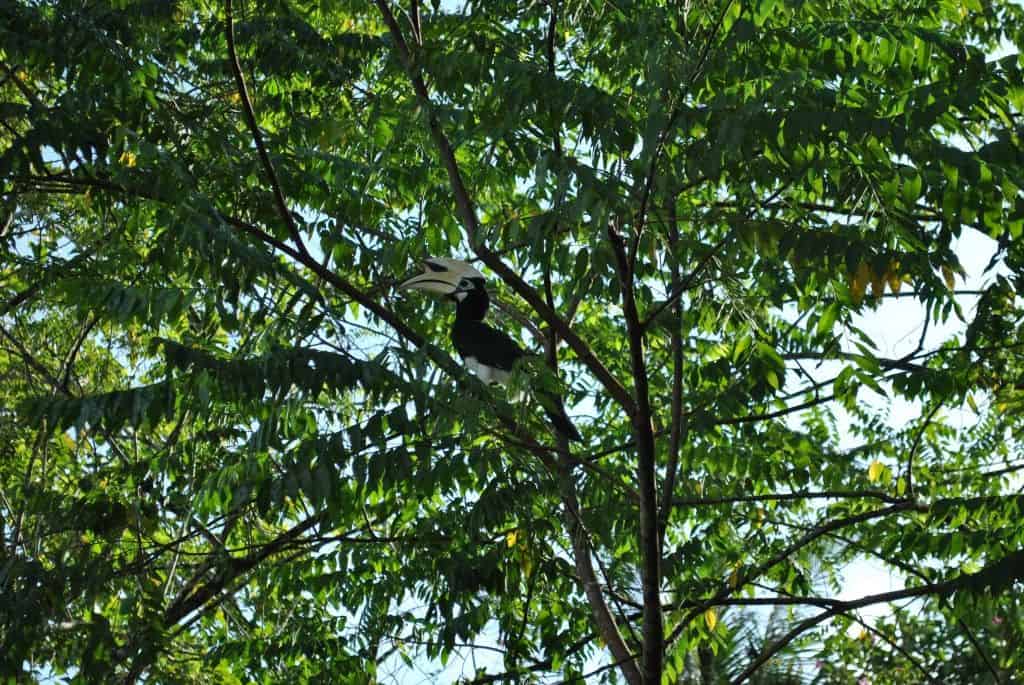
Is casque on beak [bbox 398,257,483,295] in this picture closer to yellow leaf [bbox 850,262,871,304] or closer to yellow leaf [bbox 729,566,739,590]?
yellow leaf [bbox 729,566,739,590]

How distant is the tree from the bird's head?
0.34ft

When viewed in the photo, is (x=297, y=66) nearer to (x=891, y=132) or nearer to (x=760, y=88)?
(x=760, y=88)

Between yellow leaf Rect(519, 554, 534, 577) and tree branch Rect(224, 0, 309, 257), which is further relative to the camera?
yellow leaf Rect(519, 554, 534, 577)

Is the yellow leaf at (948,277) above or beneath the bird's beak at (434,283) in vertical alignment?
beneath

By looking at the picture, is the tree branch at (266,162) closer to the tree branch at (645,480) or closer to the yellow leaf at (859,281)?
the tree branch at (645,480)

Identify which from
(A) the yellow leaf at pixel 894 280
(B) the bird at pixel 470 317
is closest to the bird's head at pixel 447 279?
(B) the bird at pixel 470 317

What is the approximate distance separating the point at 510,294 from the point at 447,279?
1028 millimetres

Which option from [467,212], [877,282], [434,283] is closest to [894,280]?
[877,282]

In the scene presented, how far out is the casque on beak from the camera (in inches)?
211

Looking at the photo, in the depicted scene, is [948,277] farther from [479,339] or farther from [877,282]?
[479,339]

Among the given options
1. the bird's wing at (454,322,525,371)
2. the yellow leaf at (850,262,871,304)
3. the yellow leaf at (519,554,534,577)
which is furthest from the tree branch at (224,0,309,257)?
the yellow leaf at (850,262,871,304)

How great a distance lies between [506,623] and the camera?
5543 mm

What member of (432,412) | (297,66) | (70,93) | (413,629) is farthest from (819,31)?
(413,629)

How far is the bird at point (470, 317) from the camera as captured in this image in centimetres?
534
